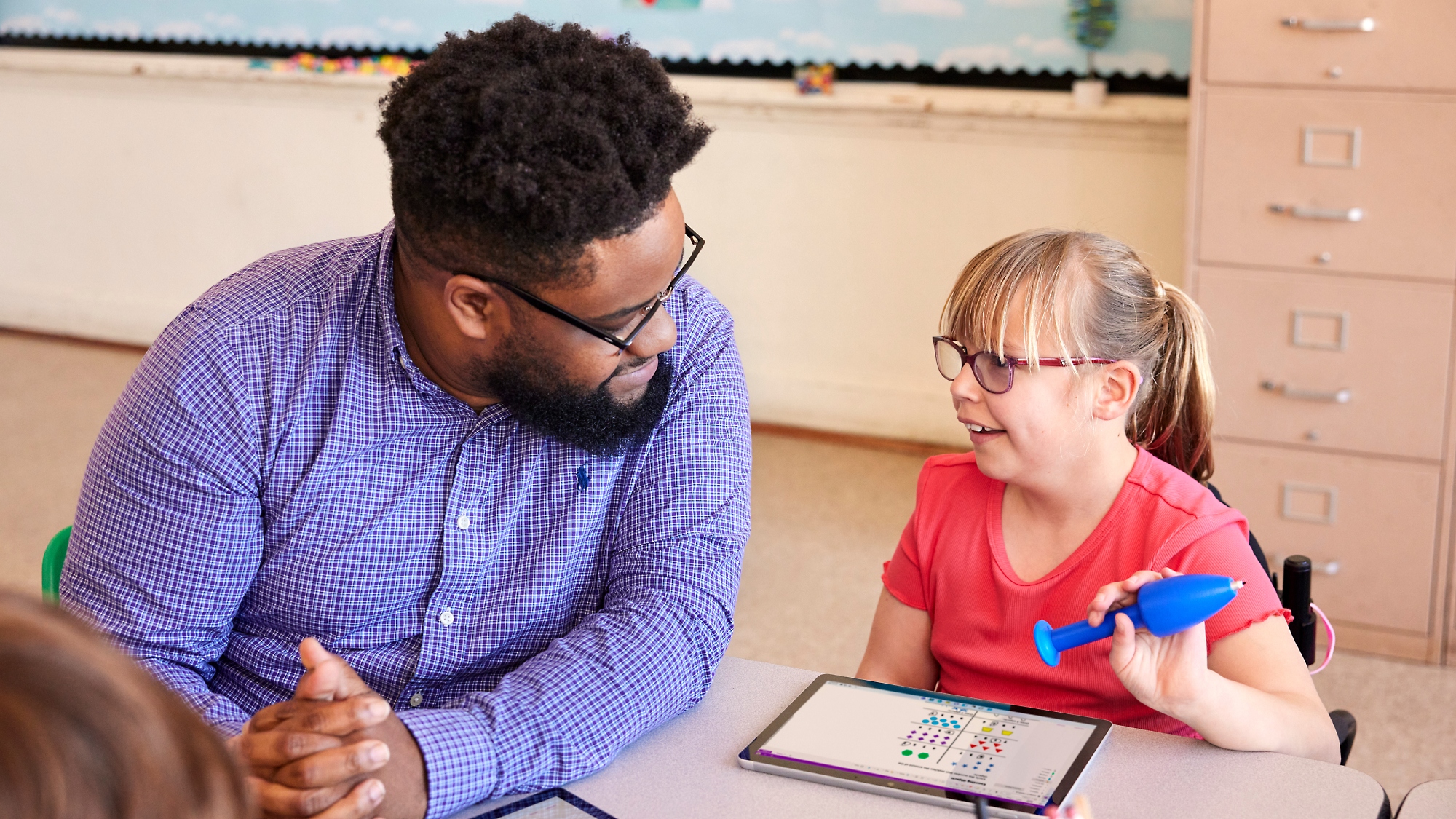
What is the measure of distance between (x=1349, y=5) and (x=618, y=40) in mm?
1687

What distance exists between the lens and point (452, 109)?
3.85 ft

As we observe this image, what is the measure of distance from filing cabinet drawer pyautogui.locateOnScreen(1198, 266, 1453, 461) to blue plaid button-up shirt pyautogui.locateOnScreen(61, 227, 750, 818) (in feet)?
5.30

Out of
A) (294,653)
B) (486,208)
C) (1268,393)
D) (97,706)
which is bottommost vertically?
(1268,393)

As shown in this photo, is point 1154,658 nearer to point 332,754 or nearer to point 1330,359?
point 332,754

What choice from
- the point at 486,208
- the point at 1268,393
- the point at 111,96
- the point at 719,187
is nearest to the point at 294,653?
the point at 486,208

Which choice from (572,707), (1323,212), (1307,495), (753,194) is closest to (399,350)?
(572,707)

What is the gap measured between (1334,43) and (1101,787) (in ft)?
6.23

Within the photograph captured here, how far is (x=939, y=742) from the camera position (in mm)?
1084

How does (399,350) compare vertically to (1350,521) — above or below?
above

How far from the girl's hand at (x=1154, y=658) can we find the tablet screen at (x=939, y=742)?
2.2 inches

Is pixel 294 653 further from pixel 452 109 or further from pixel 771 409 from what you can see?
pixel 771 409

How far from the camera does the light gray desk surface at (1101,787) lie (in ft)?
3.25

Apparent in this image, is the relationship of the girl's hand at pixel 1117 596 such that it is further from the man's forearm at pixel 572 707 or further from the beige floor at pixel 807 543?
the beige floor at pixel 807 543

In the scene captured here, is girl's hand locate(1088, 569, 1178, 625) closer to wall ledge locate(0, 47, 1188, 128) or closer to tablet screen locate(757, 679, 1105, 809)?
tablet screen locate(757, 679, 1105, 809)
